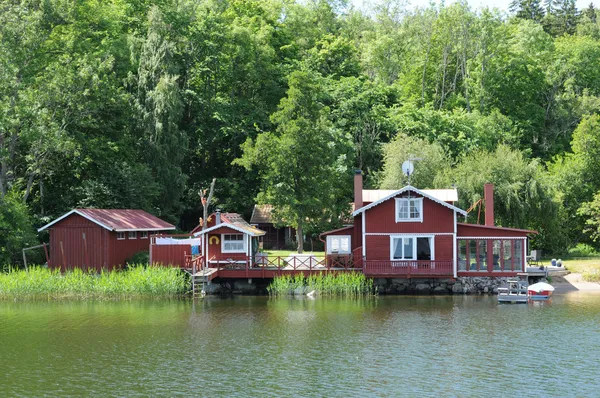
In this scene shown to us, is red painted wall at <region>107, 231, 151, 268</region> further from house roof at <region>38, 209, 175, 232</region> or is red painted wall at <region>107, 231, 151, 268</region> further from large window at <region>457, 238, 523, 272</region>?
large window at <region>457, 238, 523, 272</region>

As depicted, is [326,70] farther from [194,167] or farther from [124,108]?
[124,108]

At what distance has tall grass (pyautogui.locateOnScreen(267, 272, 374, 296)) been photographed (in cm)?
4066

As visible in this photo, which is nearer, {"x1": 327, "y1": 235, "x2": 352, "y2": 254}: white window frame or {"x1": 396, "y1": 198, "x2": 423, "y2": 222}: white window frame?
{"x1": 396, "y1": 198, "x2": 423, "y2": 222}: white window frame

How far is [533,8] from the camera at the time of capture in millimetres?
110938

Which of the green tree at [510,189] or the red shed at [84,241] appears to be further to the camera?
the green tree at [510,189]

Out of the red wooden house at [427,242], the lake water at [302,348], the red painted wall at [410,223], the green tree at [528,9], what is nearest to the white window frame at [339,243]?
the red wooden house at [427,242]

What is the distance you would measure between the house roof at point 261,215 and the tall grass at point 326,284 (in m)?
19.8

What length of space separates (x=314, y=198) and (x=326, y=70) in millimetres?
30204

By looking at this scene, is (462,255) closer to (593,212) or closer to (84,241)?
(593,212)

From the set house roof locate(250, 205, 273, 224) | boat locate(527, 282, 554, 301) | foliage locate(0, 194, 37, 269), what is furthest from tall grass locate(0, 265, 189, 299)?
house roof locate(250, 205, 273, 224)

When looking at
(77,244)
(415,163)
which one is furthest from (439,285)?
(77,244)

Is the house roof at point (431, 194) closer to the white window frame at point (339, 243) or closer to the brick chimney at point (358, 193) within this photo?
the brick chimney at point (358, 193)

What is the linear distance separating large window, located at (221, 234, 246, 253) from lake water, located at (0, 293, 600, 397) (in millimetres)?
4393

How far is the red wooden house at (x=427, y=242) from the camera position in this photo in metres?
41.4
